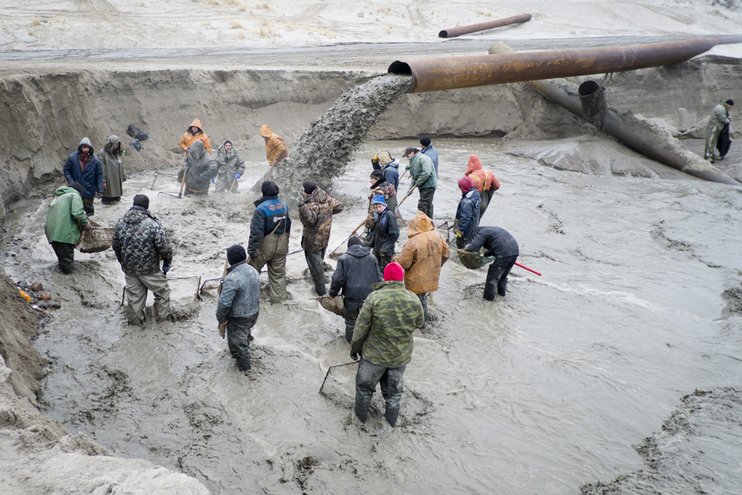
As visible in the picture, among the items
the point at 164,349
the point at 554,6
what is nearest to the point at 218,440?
the point at 164,349

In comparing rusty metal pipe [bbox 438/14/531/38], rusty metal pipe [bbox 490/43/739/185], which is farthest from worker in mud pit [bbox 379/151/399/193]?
rusty metal pipe [bbox 438/14/531/38]

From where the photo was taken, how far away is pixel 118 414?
223 inches

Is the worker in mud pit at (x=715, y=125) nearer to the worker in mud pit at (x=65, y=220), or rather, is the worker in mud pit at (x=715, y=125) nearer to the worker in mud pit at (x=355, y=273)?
the worker in mud pit at (x=355, y=273)

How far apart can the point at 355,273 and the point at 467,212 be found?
2.92 meters

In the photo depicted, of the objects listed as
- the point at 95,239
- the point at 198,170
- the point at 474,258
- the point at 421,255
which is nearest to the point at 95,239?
the point at 95,239

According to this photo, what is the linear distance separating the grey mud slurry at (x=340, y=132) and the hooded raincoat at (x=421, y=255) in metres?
4.49

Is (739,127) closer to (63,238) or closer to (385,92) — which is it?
(385,92)

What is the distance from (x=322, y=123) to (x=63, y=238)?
541cm

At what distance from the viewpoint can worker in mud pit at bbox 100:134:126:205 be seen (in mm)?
10555

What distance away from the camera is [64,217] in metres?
7.63

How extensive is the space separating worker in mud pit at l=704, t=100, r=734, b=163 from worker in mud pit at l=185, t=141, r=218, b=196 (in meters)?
13.2

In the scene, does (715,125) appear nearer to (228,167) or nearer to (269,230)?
(228,167)

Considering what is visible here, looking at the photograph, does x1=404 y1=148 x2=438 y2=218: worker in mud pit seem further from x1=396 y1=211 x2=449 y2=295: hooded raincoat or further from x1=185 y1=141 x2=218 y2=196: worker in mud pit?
x1=185 y1=141 x2=218 y2=196: worker in mud pit

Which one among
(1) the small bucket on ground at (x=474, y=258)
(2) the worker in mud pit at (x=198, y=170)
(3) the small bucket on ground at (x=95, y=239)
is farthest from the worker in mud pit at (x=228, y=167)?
(1) the small bucket on ground at (x=474, y=258)
